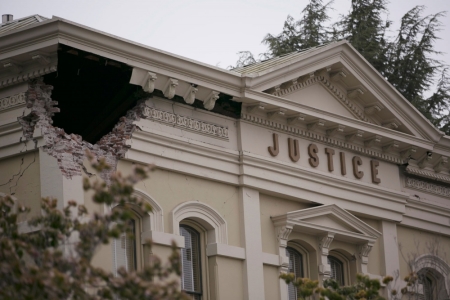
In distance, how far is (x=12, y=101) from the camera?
66.3 feet

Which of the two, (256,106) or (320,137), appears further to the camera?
(320,137)

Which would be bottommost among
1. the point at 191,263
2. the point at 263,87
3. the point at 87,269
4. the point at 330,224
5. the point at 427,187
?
the point at 87,269

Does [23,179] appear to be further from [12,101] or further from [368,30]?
[368,30]

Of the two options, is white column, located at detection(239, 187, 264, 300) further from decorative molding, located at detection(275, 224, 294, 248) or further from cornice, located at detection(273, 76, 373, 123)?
cornice, located at detection(273, 76, 373, 123)

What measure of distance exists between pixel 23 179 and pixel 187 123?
345 cm

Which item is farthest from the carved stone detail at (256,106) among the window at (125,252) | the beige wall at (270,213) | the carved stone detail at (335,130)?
the window at (125,252)

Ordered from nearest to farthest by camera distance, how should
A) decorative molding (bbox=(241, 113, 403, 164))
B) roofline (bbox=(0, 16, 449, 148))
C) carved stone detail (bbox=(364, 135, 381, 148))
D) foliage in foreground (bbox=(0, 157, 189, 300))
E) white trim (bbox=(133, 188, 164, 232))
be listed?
foliage in foreground (bbox=(0, 157, 189, 300))
roofline (bbox=(0, 16, 449, 148))
white trim (bbox=(133, 188, 164, 232))
decorative molding (bbox=(241, 113, 403, 164))
carved stone detail (bbox=(364, 135, 381, 148))

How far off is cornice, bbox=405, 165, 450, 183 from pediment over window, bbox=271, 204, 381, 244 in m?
2.09

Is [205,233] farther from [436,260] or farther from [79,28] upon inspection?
[436,260]

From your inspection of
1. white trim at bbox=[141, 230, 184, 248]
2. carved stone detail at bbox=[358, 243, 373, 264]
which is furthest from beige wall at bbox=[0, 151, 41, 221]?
carved stone detail at bbox=[358, 243, 373, 264]

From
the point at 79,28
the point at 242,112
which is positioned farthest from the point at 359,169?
the point at 79,28

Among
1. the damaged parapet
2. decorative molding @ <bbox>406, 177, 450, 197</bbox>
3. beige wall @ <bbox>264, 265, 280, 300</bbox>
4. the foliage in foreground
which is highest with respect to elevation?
decorative molding @ <bbox>406, 177, 450, 197</bbox>

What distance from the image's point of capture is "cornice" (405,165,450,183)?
25869 millimetres

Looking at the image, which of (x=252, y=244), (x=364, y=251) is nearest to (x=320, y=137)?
(x=364, y=251)
